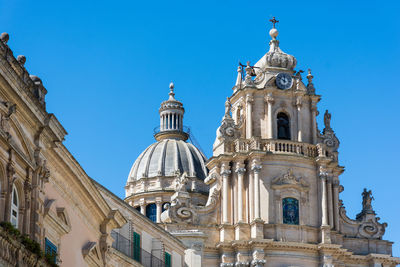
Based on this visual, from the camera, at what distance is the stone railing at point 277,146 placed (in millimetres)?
64875

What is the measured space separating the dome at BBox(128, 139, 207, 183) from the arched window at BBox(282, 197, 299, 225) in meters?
20.4

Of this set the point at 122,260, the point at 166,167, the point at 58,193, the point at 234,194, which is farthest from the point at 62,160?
the point at 166,167

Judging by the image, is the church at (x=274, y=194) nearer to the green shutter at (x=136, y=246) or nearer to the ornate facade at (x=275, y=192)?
the ornate facade at (x=275, y=192)

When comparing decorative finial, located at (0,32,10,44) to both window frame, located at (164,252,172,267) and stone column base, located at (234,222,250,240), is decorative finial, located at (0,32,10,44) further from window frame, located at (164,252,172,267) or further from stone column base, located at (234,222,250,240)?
stone column base, located at (234,222,250,240)

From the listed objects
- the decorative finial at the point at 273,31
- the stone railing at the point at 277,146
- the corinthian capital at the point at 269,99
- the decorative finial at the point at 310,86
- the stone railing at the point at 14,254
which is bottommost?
the stone railing at the point at 14,254

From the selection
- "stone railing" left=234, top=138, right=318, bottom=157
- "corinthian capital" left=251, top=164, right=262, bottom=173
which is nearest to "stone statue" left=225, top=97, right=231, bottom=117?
"stone railing" left=234, top=138, right=318, bottom=157

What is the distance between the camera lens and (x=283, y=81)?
67.4 metres

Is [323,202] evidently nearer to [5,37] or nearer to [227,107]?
[227,107]

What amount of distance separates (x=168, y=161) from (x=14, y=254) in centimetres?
5969

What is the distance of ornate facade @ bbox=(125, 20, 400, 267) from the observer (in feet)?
205

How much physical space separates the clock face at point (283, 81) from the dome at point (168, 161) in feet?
61.0

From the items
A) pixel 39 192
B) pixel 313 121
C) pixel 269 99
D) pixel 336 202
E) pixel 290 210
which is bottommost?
pixel 39 192

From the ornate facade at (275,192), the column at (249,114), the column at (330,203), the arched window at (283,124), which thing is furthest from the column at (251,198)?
the column at (330,203)

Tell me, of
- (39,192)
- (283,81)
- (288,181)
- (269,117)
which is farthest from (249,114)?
(39,192)
